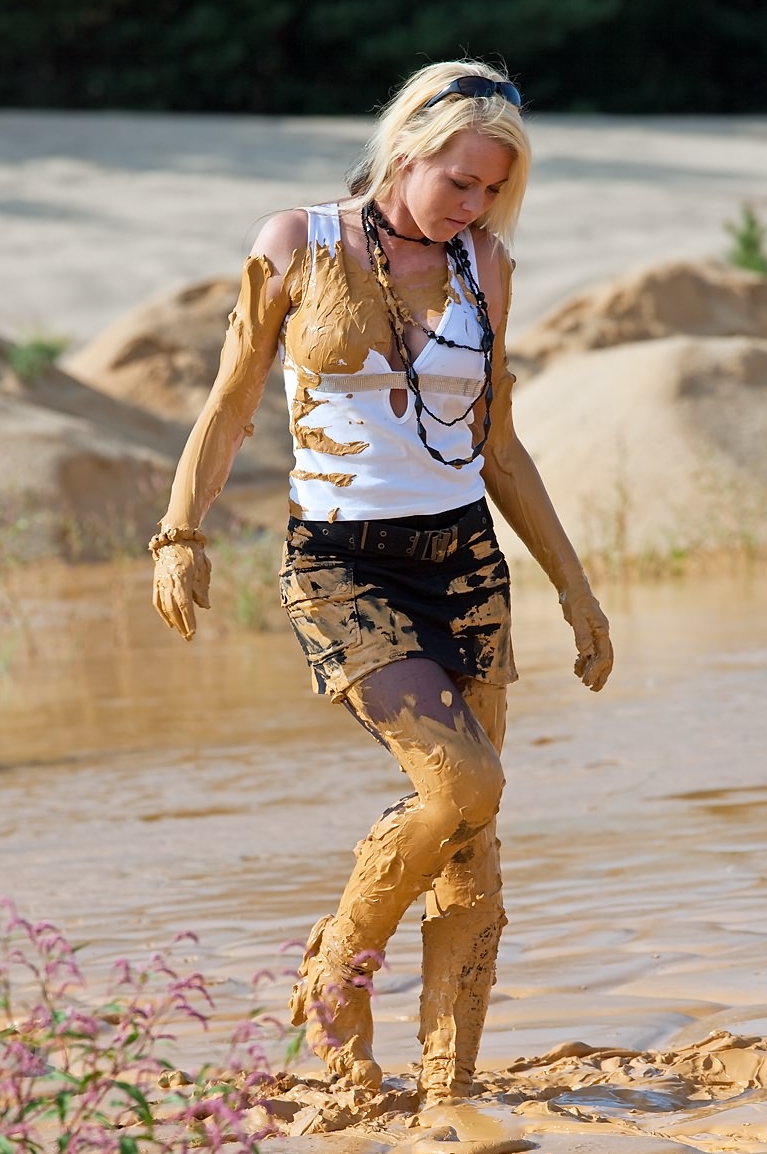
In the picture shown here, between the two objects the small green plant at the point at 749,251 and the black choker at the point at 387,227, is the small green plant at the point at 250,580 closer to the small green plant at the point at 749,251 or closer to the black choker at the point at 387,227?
the black choker at the point at 387,227

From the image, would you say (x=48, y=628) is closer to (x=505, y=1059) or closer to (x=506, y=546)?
(x=506, y=546)

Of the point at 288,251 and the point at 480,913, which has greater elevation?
the point at 288,251

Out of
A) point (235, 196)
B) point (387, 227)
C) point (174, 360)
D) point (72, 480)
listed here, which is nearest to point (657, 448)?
point (72, 480)

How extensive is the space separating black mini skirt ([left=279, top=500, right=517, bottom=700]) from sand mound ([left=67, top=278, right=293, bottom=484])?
1366 centimetres

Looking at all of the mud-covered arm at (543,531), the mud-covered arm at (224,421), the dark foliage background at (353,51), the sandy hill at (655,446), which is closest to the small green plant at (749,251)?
the sandy hill at (655,446)

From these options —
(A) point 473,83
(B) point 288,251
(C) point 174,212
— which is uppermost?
(C) point 174,212

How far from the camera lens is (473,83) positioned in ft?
10.3

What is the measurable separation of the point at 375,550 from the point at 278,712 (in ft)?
14.1

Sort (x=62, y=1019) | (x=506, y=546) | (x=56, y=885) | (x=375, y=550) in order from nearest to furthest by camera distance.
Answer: (x=62, y=1019), (x=375, y=550), (x=56, y=885), (x=506, y=546)

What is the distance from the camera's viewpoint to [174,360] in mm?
18047

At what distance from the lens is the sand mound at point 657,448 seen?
1095 centimetres

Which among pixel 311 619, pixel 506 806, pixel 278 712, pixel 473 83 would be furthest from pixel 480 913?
pixel 278 712

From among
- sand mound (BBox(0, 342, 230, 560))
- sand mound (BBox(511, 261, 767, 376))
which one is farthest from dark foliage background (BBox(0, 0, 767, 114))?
sand mound (BBox(0, 342, 230, 560))

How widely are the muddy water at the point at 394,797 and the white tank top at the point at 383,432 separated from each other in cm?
104
